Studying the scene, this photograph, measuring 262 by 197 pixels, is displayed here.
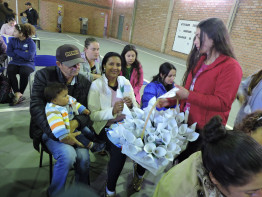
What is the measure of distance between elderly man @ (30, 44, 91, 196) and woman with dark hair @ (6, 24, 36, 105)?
197cm

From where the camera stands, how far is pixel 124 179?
1.99 m

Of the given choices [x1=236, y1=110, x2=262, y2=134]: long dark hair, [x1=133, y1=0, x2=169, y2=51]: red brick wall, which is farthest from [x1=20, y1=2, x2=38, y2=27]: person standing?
[x1=236, y1=110, x2=262, y2=134]: long dark hair

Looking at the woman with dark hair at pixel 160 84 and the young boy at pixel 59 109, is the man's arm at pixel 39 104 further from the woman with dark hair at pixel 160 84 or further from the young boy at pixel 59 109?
the woman with dark hair at pixel 160 84

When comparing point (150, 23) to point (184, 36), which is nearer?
point (184, 36)

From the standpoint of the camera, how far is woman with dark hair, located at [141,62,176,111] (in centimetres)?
217

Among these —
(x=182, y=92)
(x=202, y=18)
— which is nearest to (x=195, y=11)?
(x=202, y=18)

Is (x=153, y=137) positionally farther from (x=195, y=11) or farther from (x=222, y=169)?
(x=195, y=11)

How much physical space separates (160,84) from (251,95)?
991mm

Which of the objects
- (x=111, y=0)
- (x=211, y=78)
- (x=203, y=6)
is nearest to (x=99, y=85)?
(x=211, y=78)

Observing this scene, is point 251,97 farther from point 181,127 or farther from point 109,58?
point 109,58

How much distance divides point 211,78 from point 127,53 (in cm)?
178

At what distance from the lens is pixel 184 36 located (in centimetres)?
992

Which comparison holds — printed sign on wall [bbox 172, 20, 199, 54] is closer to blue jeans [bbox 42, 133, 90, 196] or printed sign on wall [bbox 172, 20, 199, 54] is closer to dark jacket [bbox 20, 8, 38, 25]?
dark jacket [bbox 20, 8, 38, 25]

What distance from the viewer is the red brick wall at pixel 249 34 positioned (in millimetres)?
6809
